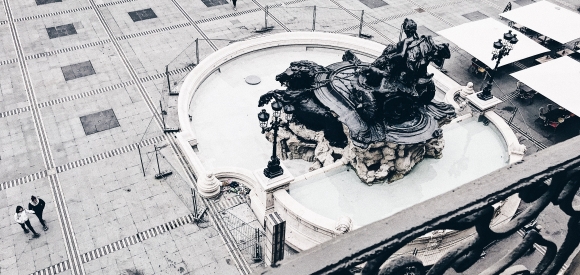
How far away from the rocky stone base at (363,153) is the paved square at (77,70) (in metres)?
10.3

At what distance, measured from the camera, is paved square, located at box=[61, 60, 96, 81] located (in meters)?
22.9

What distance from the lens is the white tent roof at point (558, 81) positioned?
20.0 meters

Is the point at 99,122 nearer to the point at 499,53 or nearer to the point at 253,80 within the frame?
the point at 253,80

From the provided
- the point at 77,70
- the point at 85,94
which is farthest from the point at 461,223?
the point at 77,70

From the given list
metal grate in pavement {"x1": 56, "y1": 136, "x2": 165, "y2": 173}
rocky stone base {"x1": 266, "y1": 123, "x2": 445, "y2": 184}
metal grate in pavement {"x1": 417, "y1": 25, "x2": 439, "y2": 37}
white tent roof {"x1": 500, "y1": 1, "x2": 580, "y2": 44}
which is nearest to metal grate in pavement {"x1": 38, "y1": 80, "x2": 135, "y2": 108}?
metal grate in pavement {"x1": 56, "y1": 136, "x2": 165, "y2": 173}

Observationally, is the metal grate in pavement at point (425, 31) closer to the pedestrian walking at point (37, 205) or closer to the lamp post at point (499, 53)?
the lamp post at point (499, 53)

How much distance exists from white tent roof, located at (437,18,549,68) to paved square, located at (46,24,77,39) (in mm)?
18282

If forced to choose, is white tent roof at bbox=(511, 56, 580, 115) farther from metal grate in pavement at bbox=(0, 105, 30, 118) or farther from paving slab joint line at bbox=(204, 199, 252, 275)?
metal grate in pavement at bbox=(0, 105, 30, 118)

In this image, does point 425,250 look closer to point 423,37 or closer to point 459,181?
point 459,181

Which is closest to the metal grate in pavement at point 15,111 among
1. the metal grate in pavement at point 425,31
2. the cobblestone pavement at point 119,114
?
the cobblestone pavement at point 119,114

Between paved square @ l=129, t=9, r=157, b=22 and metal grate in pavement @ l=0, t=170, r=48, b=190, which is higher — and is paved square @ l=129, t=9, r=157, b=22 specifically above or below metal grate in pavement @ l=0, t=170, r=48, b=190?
above

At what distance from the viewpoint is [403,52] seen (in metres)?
15.7

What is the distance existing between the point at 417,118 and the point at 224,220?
714 centimetres

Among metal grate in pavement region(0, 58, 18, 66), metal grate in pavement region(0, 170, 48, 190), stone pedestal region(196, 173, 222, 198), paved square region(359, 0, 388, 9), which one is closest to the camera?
stone pedestal region(196, 173, 222, 198)
